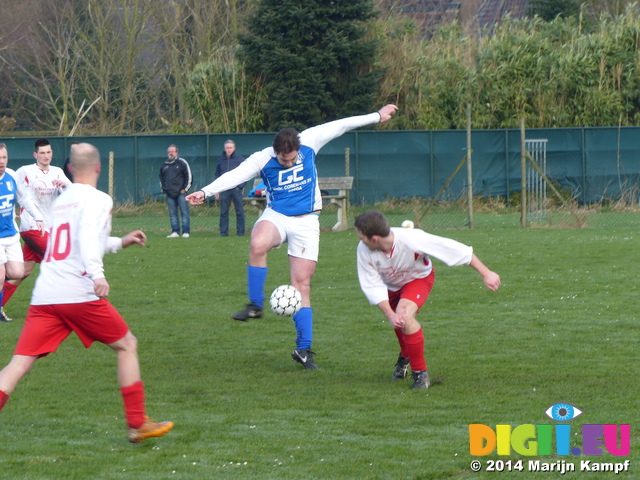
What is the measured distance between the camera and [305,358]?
23.6 feet

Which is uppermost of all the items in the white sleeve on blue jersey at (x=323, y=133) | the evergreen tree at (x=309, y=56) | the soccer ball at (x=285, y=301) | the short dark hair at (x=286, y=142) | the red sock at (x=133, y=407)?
the evergreen tree at (x=309, y=56)

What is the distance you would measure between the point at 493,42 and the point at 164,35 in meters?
13.4

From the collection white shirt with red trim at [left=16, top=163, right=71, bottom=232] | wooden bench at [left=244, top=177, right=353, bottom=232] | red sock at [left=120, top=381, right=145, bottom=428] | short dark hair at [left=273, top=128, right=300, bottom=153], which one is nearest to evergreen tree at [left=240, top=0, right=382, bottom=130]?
wooden bench at [left=244, top=177, right=353, bottom=232]

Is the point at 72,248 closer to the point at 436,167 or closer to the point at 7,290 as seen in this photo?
the point at 7,290

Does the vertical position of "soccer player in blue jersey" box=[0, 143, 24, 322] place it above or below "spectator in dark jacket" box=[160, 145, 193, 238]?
below

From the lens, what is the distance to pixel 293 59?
2681 cm

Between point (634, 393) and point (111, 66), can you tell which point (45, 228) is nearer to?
point (634, 393)

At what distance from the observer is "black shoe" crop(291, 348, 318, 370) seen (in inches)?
282

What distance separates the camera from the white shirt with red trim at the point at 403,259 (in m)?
6.05

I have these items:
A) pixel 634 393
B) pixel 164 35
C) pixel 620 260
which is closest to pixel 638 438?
pixel 634 393

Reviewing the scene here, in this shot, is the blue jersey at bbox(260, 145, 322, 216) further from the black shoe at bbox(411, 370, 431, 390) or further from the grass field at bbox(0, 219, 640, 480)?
the black shoe at bbox(411, 370, 431, 390)

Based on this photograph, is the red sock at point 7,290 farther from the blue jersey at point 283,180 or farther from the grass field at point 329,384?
the blue jersey at point 283,180

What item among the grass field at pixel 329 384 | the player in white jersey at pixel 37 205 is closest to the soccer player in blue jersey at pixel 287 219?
the grass field at pixel 329 384

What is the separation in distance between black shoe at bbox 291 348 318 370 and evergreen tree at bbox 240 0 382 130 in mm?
19959
